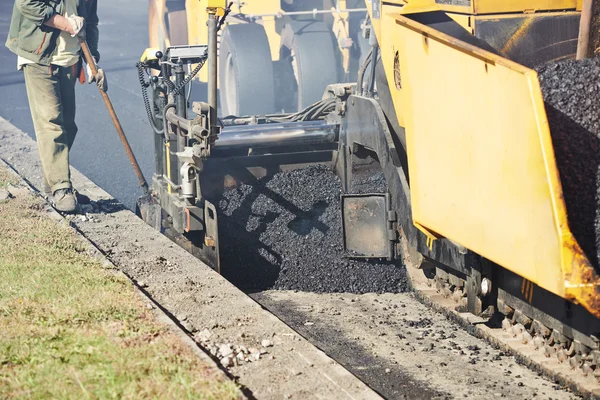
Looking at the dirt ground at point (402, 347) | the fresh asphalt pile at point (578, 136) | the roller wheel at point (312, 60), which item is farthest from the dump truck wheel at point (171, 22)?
the fresh asphalt pile at point (578, 136)

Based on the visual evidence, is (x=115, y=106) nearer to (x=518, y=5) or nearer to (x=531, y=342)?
(x=518, y=5)

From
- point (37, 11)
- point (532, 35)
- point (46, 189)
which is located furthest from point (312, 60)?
point (532, 35)

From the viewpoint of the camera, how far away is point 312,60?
37.9 feet

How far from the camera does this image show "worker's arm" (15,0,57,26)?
7.17m

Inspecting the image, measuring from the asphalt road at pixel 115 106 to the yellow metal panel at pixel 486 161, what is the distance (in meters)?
5.36

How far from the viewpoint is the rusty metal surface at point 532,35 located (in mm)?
4656

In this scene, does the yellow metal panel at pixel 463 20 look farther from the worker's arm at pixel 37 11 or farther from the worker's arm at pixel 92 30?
the worker's arm at pixel 92 30

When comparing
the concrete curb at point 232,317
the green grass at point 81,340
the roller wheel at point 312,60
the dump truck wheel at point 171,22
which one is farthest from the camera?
the dump truck wheel at point 171,22

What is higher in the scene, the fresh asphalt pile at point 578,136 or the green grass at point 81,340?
the fresh asphalt pile at point 578,136

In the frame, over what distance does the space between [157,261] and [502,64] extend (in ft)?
9.68

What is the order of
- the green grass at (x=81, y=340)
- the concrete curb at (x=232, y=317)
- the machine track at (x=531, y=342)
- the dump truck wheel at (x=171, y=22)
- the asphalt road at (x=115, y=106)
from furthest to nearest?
the dump truck wheel at (x=171, y=22)
the asphalt road at (x=115, y=106)
the machine track at (x=531, y=342)
the concrete curb at (x=232, y=317)
the green grass at (x=81, y=340)

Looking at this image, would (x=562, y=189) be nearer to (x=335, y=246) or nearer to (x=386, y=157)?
(x=386, y=157)

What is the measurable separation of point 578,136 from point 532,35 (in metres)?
1.06

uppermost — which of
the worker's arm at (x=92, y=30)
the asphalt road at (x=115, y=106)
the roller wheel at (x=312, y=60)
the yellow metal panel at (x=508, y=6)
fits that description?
the yellow metal panel at (x=508, y=6)
